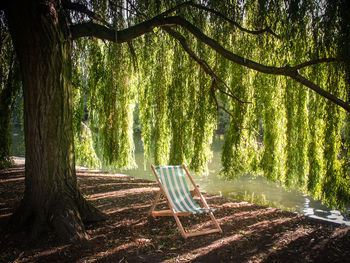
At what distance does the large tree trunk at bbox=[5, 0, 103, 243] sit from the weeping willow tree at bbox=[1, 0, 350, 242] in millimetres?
11

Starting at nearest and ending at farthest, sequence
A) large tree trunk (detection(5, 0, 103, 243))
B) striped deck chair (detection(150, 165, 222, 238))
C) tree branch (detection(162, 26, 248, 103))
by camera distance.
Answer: large tree trunk (detection(5, 0, 103, 243)), striped deck chair (detection(150, 165, 222, 238)), tree branch (detection(162, 26, 248, 103))

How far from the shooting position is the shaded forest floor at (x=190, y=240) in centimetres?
269

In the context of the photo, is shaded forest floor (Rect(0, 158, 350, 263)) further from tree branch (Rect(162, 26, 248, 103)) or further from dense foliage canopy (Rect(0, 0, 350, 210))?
tree branch (Rect(162, 26, 248, 103))

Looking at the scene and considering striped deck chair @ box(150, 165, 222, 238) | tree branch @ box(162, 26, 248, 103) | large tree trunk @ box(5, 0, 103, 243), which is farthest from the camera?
tree branch @ box(162, 26, 248, 103)

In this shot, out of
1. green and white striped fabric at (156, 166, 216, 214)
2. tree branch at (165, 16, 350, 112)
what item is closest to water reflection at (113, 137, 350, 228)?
green and white striped fabric at (156, 166, 216, 214)

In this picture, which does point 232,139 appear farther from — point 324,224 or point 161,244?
point 161,244

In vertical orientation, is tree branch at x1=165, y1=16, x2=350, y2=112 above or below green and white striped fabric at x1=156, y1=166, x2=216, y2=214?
above

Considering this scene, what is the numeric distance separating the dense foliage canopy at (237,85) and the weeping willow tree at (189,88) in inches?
0.7

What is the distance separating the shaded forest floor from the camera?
8.82 ft

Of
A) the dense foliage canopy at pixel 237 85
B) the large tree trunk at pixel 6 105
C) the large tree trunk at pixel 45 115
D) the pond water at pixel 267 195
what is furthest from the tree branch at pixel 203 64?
the large tree trunk at pixel 6 105

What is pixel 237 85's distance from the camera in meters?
4.32

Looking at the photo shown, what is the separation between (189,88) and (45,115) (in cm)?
242

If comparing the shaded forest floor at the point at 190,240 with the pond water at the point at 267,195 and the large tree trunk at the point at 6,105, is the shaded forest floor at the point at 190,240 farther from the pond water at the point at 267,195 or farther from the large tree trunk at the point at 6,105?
the pond water at the point at 267,195

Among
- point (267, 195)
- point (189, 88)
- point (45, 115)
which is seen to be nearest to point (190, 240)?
point (45, 115)
